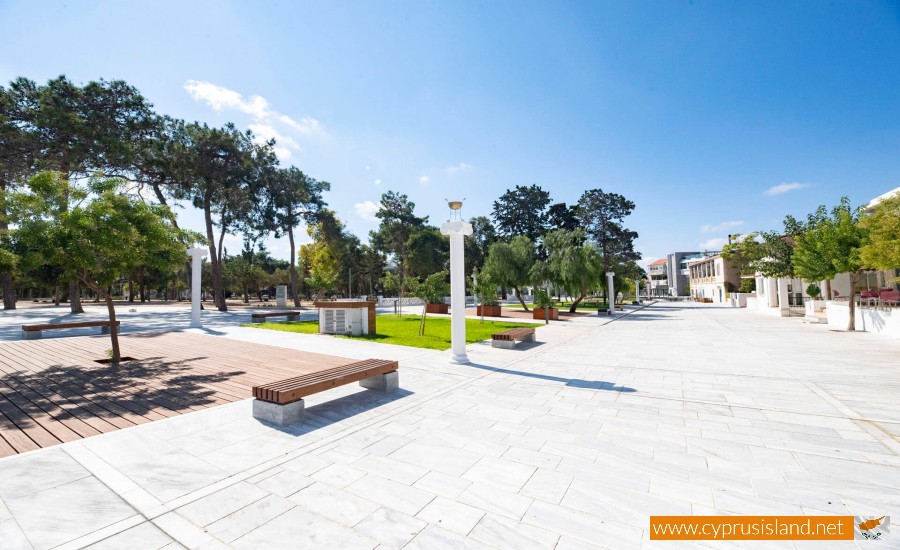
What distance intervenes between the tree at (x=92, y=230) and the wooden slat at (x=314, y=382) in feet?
17.9

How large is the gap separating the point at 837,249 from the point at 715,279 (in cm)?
4721

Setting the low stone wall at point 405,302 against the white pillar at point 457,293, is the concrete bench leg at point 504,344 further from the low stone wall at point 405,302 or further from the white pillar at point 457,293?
the low stone wall at point 405,302

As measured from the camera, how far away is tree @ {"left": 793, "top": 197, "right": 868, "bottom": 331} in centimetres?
1581

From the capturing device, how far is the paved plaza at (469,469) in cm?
288

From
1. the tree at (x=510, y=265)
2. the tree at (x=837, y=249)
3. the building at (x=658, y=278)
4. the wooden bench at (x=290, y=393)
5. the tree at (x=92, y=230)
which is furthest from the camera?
the building at (x=658, y=278)

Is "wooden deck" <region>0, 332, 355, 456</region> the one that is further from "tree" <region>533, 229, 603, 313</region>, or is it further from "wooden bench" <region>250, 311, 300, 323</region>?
"tree" <region>533, 229, 603, 313</region>

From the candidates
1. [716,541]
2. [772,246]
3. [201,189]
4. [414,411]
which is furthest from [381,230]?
[716,541]

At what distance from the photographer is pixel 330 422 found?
207 inches

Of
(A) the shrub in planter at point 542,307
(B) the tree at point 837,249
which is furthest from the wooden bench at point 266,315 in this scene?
(B) the tree at point 837,249

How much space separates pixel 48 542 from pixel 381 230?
4975 centimetres

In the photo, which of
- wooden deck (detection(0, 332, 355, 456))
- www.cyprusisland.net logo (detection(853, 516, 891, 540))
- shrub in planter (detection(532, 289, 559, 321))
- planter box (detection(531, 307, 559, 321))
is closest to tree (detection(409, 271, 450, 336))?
wooden deck (detection(0, 332, 355, 456))

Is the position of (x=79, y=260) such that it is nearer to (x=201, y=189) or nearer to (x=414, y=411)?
(x=414, y=411)

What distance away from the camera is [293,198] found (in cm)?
3466

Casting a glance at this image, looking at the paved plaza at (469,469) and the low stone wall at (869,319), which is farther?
the low stone wall at (869,319)
